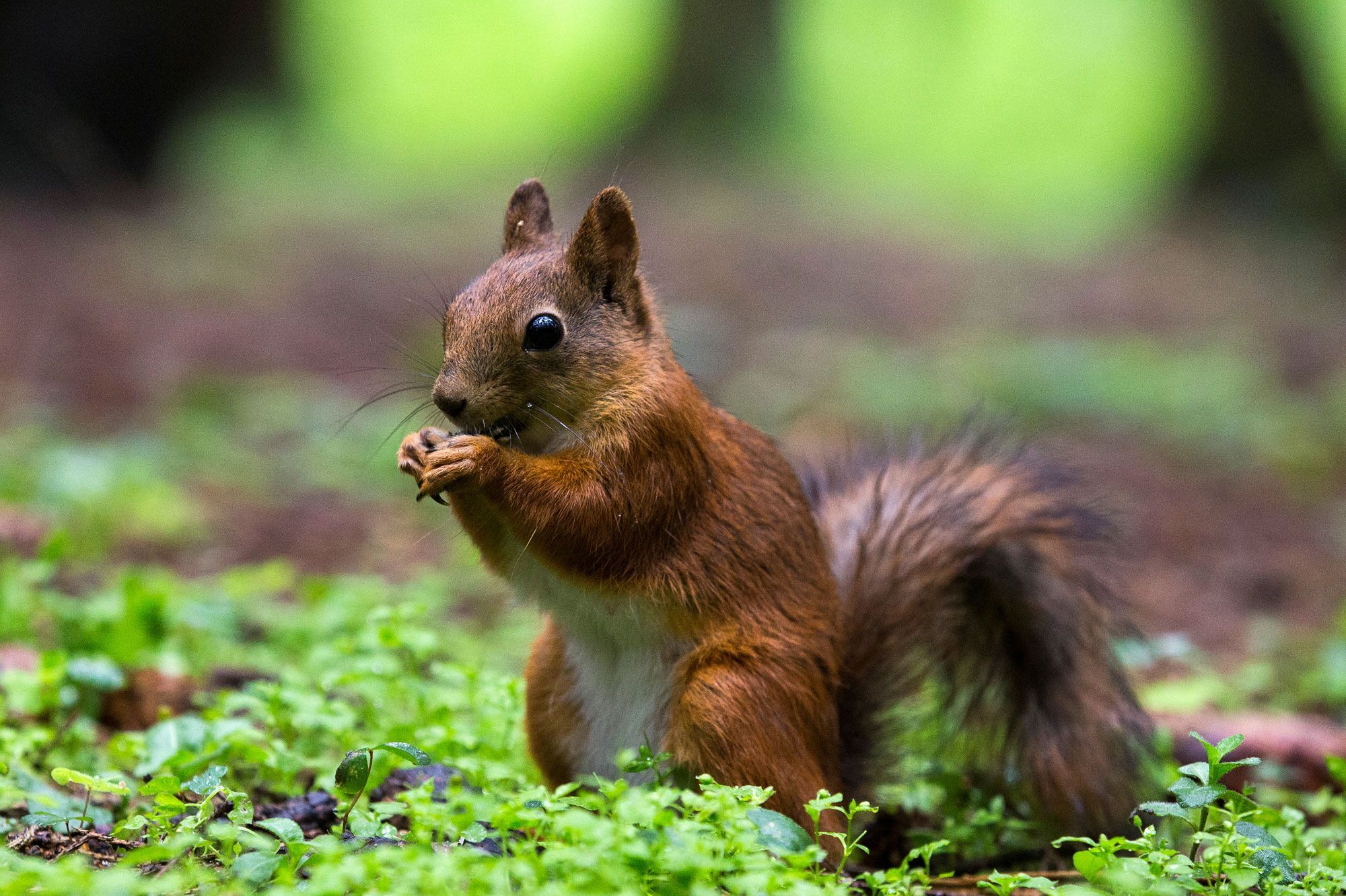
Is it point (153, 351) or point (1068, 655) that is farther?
point (153, 351)

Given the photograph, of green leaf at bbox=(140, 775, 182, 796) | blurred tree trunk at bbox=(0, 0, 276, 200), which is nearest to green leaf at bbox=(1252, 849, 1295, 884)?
green leaf at bbox=(140, 775, 182, 796)

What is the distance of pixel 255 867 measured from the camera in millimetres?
1623

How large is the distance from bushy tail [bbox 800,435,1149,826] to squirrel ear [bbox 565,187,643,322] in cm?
73

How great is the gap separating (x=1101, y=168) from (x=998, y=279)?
300 inches

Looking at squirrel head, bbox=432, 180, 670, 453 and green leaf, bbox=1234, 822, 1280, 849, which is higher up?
squirrel head, bbox=432, 180, 670, 453

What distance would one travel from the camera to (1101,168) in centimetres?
1725

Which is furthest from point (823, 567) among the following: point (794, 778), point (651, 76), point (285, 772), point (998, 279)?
point (651, 76)

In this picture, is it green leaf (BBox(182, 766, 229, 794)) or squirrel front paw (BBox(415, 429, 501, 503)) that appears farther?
squirrel front paw (BBox(415, 429, 501, 503))

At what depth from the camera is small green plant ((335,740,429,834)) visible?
1.88 m

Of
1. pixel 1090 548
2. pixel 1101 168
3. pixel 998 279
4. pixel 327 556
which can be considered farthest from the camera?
pixel 1101 168

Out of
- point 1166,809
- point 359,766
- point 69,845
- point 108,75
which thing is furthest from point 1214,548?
point 108,75

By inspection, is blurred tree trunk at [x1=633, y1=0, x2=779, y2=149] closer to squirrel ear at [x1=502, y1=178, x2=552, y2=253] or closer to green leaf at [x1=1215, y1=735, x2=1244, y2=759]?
squirrel ear at [x1=502, y1=178, x2=552, y2=253]

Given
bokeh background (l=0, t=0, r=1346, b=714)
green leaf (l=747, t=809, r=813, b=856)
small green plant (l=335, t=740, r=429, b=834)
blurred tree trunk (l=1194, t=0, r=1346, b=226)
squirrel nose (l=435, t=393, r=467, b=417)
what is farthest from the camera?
blurred tree trunk (l=1194, t=0, r=1346, b=226)

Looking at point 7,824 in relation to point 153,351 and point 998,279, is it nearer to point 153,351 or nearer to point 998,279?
point 153,351
